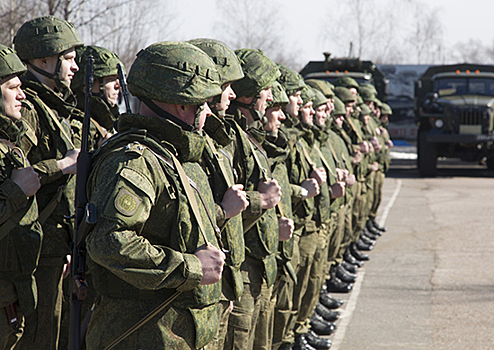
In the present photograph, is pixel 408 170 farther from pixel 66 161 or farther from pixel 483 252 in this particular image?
pixel 66 161

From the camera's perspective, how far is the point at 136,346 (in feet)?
9.05

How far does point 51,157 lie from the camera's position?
14.3 ft

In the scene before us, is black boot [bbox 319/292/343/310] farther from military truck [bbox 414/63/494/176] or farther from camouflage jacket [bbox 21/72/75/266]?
military truck [bbox 414/63/494/176]

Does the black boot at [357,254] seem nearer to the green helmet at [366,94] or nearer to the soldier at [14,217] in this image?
the green helmet at [366,94]

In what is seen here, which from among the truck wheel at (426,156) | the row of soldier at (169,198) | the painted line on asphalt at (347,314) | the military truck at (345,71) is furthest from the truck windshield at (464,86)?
the row of soldier at (169,198)

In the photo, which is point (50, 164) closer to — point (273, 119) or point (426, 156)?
point (273, 119)

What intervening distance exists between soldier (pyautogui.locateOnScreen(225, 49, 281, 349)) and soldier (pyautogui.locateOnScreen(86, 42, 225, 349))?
1211 millimetres

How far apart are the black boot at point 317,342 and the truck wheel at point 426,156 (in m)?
14.3

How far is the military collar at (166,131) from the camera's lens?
2.88m

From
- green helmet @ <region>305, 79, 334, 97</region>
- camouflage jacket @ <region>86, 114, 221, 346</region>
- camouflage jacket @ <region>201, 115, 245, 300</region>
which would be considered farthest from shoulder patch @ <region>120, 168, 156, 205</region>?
green helmet @ <region>305, 79, 334, 97</region>

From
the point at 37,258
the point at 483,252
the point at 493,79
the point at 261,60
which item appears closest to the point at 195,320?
the point at 37,258

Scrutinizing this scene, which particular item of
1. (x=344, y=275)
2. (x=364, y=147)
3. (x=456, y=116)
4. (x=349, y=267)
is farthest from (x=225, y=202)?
(x=456, y=116)

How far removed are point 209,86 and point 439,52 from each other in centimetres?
6815

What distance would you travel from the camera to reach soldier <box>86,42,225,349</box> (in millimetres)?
2605
